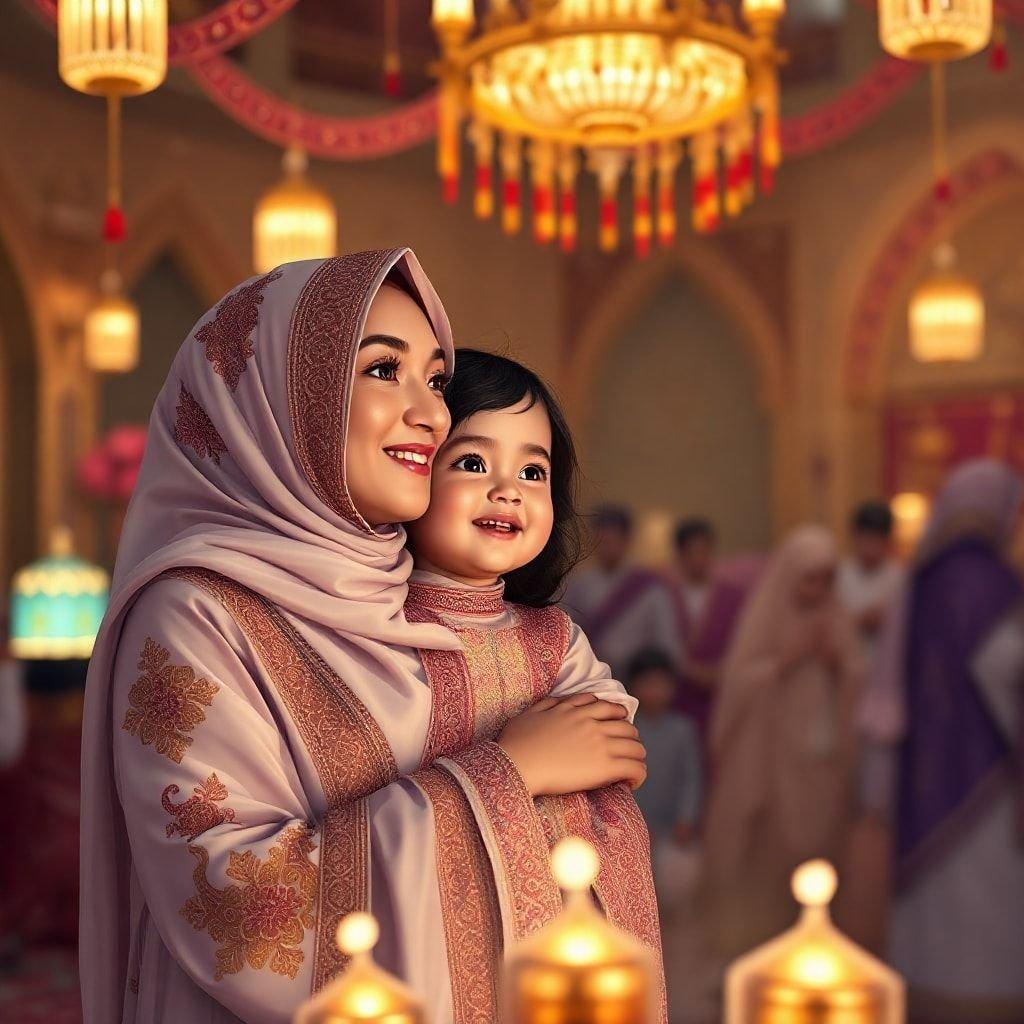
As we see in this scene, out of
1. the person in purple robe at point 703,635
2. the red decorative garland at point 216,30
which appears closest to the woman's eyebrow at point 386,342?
the red decorative garland at point 216,30

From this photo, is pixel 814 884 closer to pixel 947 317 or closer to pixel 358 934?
pixel 358 934

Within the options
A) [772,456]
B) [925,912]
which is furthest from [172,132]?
[925,912]

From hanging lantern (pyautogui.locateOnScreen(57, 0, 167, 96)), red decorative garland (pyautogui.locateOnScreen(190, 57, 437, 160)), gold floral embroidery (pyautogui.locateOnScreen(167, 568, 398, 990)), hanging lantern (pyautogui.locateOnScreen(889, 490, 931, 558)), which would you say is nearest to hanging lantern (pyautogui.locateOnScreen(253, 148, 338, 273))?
red decorative garland (pyautogui.locateOnScreen(190, 57, 437, 160))

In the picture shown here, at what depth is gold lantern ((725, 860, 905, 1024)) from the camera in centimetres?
78

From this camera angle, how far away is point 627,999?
787 mm

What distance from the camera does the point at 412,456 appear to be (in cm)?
145

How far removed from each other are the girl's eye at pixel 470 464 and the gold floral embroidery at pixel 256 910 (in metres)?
0.41

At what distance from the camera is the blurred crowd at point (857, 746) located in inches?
157

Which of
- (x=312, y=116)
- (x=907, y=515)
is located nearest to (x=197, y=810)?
(x=312, y=116)

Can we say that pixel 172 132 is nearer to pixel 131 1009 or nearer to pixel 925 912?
pixel 925 912

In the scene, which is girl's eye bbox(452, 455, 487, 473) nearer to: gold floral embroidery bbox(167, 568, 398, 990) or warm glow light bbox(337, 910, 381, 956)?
gold floral embroidery bbox(167, 568, 398, 990)

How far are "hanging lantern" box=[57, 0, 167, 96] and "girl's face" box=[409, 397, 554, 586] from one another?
1.37 meters

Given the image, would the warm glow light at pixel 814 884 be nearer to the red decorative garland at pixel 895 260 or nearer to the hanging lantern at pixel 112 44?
the hanging lantern at pixel 112 44

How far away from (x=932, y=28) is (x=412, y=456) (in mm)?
1941
